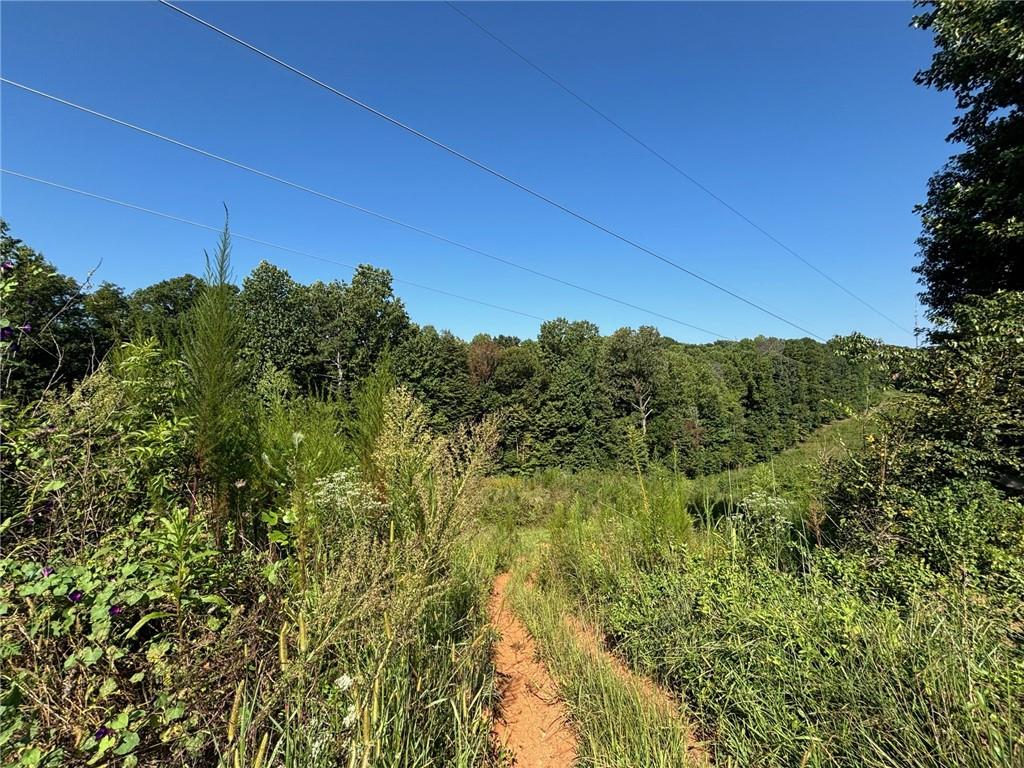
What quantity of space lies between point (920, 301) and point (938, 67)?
3091mm

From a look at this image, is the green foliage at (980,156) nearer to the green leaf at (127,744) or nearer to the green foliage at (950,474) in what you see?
the green foliage at (950,474)

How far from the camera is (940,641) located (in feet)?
6.34

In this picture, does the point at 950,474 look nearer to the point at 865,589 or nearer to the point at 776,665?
the point at 865,589

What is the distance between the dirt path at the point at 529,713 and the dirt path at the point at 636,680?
1.19 ft

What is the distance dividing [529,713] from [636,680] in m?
0.68

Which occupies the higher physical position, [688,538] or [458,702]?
[688,538]

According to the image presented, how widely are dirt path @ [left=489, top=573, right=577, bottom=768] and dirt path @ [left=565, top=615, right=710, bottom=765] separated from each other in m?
0.36

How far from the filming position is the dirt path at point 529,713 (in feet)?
7.36

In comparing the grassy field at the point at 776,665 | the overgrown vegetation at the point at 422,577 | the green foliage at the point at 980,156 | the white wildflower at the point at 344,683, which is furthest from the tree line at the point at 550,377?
the white wildflower at the point at 344,683

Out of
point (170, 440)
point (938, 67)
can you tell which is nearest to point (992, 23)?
point (938, 67)

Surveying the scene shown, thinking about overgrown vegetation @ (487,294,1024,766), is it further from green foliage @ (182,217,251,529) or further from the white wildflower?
green foliage @ (182,217,251,529)

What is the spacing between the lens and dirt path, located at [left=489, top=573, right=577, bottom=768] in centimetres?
224

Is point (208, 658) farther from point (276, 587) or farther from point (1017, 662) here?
point (1017, 662)

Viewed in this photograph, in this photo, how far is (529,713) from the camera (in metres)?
2.55
